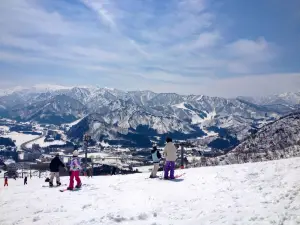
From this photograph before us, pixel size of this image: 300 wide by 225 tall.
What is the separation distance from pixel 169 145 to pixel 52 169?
28.4 ft

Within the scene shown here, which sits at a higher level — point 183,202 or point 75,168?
point 75,168

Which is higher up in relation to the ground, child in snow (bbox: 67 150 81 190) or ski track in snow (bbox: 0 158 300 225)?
child in snow (bbox: 67 150 81 190)

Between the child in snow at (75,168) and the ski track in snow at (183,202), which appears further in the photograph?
the child in snow at (75,168)

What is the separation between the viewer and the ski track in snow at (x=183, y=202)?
12492 millimetres

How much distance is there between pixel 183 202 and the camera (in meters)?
14.9

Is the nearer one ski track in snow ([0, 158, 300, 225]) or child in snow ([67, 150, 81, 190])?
ski track in snow ([0, 158, 300, 225])

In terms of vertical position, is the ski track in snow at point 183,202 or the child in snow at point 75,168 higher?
the child in snow at point 75,168

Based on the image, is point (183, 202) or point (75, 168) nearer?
point (183, 202)

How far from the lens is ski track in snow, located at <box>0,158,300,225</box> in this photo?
492 inches

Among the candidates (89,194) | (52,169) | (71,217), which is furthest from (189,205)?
(52,169)

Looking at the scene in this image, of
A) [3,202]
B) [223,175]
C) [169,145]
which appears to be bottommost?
[3,202]

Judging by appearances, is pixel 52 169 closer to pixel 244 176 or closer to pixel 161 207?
pixel 161 207

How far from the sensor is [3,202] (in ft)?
59.2

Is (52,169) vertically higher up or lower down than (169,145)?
lower down
